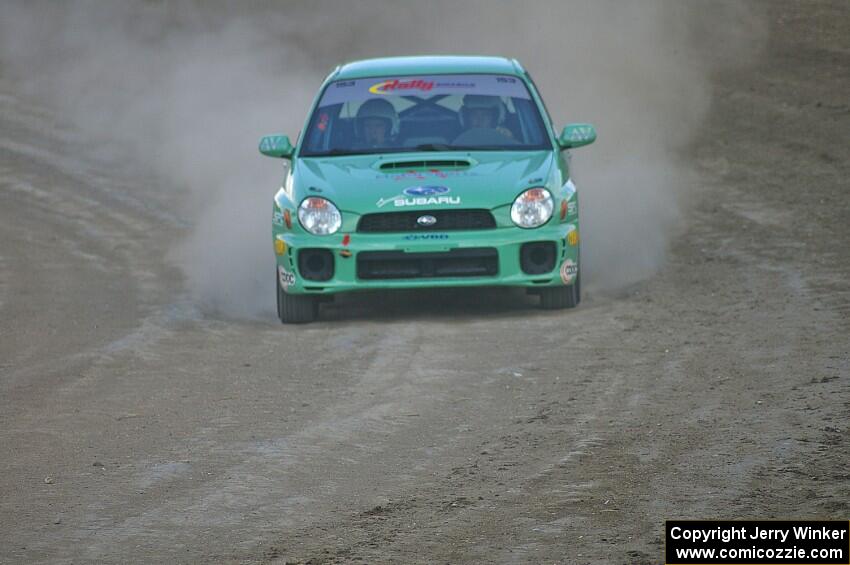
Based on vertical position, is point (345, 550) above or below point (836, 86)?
below

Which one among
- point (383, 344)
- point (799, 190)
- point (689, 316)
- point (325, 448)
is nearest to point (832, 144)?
point (799, 190)

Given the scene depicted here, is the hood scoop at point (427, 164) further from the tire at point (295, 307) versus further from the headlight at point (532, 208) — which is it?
the tire at point (295, 307)

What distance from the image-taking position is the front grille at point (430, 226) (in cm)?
1020

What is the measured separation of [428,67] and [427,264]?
A: 1917 mm

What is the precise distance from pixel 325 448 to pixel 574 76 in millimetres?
17130

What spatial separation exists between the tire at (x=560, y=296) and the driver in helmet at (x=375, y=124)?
55.7 inches

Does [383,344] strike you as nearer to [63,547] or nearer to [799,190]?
[63,547]

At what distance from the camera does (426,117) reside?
36.5 ft

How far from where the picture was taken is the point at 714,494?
19.4 feet

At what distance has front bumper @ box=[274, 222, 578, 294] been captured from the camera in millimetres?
10148

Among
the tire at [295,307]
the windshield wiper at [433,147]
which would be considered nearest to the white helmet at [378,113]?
the windshield wiper at [433,147]

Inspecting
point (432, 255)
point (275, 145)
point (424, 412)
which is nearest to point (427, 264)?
point (432, 255)

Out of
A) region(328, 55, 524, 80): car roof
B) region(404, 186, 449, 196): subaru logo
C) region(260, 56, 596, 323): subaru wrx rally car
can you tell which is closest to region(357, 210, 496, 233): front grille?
region(260, 56, 596, 323): subaru wrx rally car

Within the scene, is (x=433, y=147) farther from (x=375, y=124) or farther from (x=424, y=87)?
(x=424, y=87)
